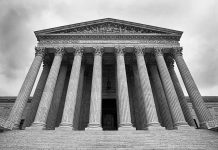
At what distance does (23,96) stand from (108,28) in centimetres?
1391

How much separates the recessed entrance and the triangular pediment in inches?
405

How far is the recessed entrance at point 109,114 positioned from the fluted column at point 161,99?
6592 mm

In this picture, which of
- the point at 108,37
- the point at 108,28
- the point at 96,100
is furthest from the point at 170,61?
the point at 96,100

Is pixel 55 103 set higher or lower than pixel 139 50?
lower

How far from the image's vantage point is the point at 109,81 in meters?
26.5

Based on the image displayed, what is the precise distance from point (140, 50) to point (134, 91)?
21.1 ft

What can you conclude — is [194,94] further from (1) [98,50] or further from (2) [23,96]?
(2) [23,96]

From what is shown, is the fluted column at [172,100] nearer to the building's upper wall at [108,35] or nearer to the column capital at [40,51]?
the building's upper wall at [108,35]

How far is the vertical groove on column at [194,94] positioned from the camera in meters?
16.5

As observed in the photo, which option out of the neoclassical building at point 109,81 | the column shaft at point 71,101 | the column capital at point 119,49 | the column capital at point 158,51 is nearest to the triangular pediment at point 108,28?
the neoclassical building at point 109,81

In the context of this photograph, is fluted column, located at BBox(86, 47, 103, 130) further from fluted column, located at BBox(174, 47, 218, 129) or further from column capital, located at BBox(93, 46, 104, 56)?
fluted column, located at BBox(174, 47, 218, 129)

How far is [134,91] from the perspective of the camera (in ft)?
80.3

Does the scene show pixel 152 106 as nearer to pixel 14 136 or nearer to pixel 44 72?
pixel 14 136

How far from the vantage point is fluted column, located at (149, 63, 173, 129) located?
20.0 metres
